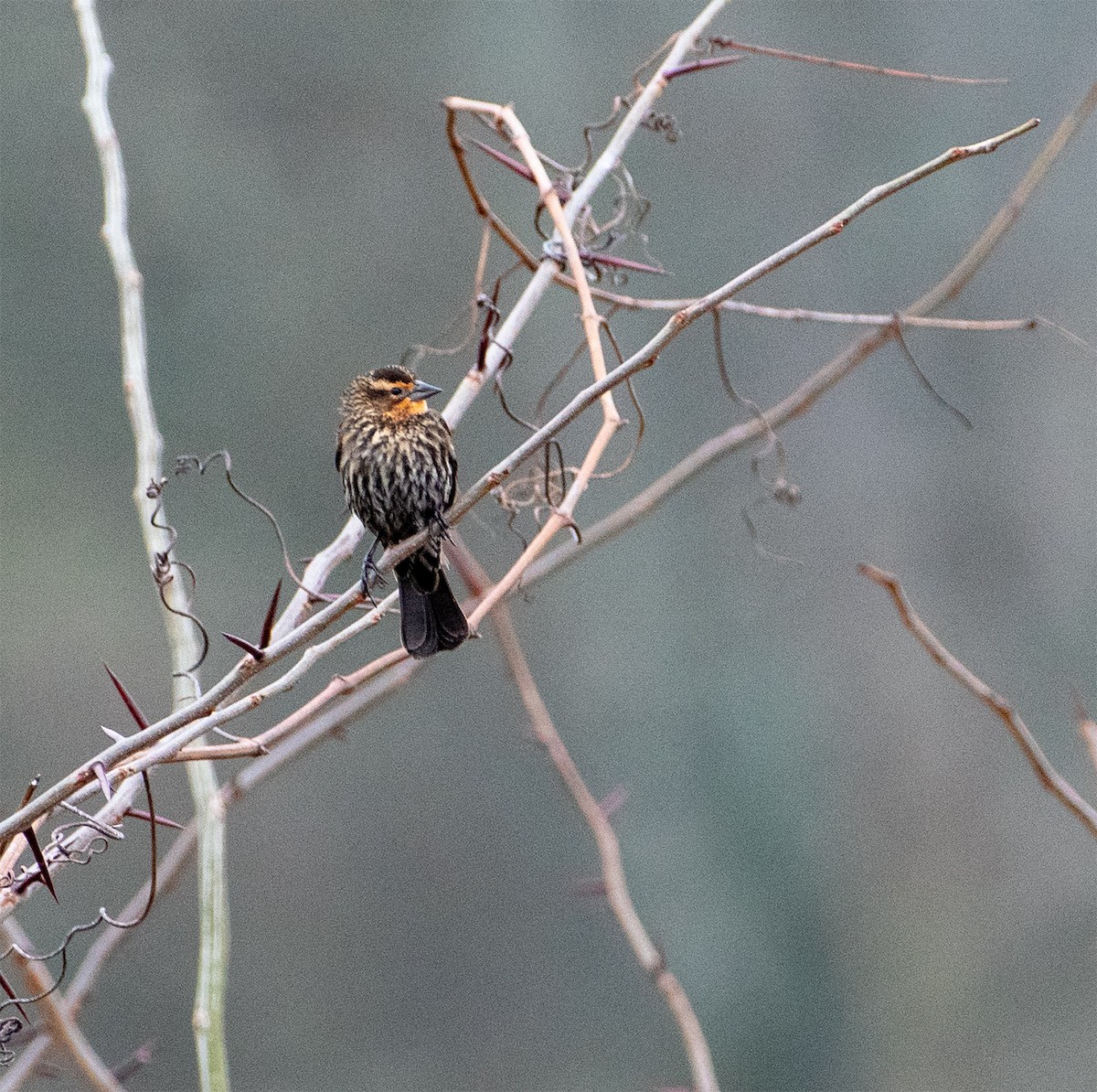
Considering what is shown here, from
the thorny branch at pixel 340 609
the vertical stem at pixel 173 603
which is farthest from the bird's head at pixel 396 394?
the thorny branch at pixel 340 609

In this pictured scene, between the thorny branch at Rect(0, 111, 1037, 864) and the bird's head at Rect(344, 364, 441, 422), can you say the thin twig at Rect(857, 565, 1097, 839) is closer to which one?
the thorny branch at Rect(0, 111, 1037, 864)

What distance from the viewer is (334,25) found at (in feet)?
8.04

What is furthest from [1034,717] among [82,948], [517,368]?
[82,948]

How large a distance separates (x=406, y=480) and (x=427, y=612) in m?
0.15

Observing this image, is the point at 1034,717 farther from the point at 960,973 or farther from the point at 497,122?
the point at 497,122

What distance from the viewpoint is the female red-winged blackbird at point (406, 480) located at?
3.61ft

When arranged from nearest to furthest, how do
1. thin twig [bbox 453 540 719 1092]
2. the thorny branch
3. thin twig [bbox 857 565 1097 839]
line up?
the thorny branch
thin twig [bbox 857 565 1097 839]
thin twig [bbox 453 540 719 1092]

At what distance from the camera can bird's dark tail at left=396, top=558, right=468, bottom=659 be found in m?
1.07

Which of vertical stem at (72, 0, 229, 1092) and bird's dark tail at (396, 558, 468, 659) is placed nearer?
vertical stem at (72, 0, 229, 1092)

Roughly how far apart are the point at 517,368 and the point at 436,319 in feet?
0.53

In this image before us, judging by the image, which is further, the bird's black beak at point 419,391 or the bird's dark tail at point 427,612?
the bird's black beak at point 419,391

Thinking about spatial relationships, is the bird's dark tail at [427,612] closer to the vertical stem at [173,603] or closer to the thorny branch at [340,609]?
the vertical stem at [173,603]

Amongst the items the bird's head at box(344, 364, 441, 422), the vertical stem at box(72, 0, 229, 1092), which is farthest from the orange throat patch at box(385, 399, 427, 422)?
the vertical stem at box(72, 0, 229, 1092)

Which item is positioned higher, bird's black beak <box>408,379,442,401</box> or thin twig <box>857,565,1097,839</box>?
bird's black beak <box>408,379,442,401</box>
